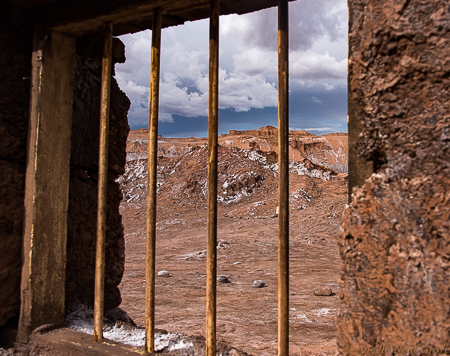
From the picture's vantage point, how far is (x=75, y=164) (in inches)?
81.2

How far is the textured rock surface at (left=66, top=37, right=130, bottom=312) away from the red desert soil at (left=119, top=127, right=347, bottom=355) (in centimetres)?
124

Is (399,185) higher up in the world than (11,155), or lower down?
lower down

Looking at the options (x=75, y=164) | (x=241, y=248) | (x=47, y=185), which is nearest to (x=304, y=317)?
(x=75, y=164)

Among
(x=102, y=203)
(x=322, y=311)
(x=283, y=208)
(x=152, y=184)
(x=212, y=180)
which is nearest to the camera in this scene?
(x=283, y=208)

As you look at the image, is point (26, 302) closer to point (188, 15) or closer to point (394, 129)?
point (188, 15)

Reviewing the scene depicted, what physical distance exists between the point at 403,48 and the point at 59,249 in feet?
5.53

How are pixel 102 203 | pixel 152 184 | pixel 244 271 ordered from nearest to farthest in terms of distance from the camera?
pixel 152 184 → pixel 102 203 → pixel 244 271

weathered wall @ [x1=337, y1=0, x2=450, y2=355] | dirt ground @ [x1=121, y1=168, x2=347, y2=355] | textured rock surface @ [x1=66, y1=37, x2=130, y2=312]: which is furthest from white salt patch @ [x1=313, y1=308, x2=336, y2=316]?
weathered wall @ [x1=337, y1=0, x2=450, y2=355]

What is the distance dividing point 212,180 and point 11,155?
1.05 metres

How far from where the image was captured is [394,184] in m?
0.97

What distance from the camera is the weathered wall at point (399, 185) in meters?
0.91

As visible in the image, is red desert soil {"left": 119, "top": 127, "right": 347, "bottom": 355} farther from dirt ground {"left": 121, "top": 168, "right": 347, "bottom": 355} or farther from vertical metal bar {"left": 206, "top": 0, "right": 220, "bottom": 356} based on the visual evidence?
vertical metal bar {"left": 206, "top": 0, "right": 220, "bottom": 356}

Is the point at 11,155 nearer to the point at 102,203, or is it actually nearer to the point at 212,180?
the point at 102,203

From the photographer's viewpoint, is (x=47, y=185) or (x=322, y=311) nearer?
(x=47, y=185)
